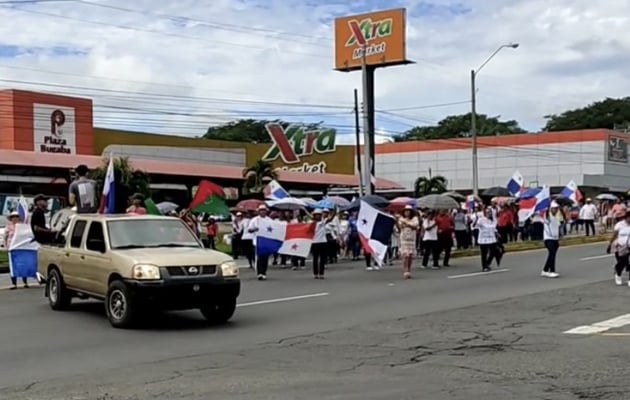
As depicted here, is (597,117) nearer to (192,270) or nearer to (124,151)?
(124,151)

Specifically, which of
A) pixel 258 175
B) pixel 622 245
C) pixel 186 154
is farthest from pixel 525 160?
pixel 622 245

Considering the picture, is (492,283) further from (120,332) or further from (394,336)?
(120,332)

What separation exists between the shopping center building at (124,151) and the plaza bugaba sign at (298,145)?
8 cm

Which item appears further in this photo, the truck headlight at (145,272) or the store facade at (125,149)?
the store facade at (125,149)

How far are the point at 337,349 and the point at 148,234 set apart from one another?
4193 millimetres

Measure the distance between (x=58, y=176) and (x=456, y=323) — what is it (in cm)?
4046

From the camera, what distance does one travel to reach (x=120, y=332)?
41.7 ft

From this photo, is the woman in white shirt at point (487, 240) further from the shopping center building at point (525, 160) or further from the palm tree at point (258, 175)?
the shopping center building at point (525, 160)

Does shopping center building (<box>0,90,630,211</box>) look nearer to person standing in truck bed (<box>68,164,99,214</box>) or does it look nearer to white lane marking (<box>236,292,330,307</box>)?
person standing in truck bed (<box>68,164,99,214</box>)

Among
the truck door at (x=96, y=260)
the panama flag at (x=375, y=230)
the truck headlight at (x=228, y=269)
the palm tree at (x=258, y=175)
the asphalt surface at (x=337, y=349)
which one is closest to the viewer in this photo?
the asphalt surface at (x=337, y=349)

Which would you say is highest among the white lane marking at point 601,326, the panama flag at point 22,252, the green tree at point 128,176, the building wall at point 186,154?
the building wall at point 186,154

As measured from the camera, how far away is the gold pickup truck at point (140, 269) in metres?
12.7

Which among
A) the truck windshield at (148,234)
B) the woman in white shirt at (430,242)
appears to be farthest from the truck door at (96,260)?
the woman in white shirt at (430,242)

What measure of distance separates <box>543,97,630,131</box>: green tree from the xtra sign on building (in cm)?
7521
